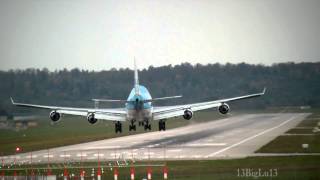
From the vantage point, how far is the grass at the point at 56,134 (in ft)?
294

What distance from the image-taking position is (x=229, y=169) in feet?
180

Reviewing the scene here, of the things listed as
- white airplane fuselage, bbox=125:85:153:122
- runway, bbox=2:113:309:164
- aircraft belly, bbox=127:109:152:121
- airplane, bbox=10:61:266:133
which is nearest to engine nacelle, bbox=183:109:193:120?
airplane, bbox=10:61:266:133

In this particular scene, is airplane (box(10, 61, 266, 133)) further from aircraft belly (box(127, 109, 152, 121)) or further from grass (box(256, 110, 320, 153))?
grass (box(256, 110, 320, 153))

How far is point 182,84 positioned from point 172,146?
9060cm

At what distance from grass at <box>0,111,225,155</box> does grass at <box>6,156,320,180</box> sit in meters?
26.8

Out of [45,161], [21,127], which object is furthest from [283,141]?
[21,127]

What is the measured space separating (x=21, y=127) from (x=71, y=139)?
13696 millimetres

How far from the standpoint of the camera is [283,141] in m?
83.5

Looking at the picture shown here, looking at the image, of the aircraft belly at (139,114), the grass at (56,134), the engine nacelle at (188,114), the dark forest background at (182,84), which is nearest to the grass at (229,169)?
the aircraft belly at (139,114)

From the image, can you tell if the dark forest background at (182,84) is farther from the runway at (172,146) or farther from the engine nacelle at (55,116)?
the engine nacelle at (55,116)

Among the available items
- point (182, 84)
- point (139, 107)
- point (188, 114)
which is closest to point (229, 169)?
point (139, 107)

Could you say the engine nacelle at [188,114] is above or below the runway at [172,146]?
above

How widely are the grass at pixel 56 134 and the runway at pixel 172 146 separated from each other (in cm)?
401

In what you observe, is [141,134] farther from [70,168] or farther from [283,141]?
[70,168]
